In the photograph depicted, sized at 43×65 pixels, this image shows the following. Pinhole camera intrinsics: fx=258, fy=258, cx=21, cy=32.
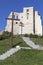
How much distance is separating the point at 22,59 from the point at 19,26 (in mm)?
37023

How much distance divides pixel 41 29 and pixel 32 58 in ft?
113

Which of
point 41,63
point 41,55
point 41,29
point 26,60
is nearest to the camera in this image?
point 41,63

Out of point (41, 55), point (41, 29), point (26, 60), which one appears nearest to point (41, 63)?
point (26, 60)

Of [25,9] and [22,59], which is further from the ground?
[25,9]

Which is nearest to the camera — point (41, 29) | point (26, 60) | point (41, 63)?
point (41, 63)

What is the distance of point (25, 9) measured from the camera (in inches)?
2296

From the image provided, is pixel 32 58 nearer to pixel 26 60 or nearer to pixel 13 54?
pixel 26 60

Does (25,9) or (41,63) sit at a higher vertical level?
(25,9)

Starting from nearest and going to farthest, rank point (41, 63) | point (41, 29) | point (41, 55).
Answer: point (41, 63), point (41, 55), point (41, 29)

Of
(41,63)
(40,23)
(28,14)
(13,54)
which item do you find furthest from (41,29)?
(41,63)

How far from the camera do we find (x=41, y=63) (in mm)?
19328

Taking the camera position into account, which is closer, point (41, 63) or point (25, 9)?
point (41, 63)

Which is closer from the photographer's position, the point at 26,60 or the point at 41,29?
the point at 26,60

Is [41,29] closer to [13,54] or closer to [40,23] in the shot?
[40,23]
